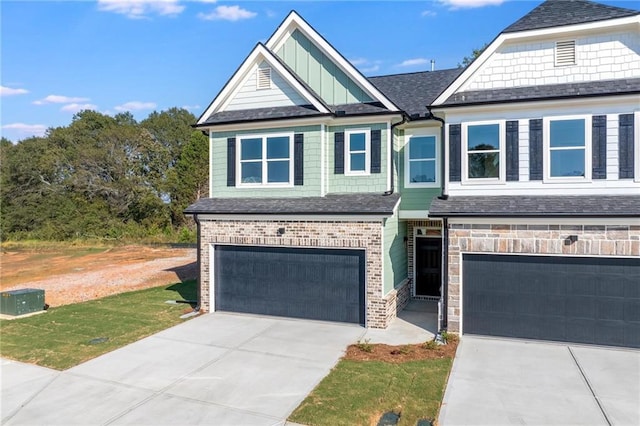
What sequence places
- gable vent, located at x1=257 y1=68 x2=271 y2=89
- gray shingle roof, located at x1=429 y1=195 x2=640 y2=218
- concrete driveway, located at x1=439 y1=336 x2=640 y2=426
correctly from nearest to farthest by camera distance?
concrete driveway, located at x1=439 y1=336 x2=640 y2=426 → gray shingle roof, located at x1=429 y1=195 x2=640 y2=218 → gable vent, located at x1=257 y1=68 x2=271 y2=89

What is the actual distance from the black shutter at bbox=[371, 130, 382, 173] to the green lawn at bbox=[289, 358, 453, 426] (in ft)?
18.7

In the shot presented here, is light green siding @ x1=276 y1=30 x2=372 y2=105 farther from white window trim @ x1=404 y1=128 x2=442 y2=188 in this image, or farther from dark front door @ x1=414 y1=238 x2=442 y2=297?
dark front door @ x1=414 y1=238 x2=442 y2=297

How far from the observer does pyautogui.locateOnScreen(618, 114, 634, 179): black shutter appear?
9.84 m

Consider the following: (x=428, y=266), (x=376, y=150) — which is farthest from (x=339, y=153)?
(x=428, y=266)

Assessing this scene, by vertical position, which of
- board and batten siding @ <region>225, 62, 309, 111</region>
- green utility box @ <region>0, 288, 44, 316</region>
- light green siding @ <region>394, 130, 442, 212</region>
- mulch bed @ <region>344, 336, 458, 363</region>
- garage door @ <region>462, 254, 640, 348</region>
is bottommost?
mulch bed @ <region>344, 336, 458, 363</region>

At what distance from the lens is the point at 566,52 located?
1062cm

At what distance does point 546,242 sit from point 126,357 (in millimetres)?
10121

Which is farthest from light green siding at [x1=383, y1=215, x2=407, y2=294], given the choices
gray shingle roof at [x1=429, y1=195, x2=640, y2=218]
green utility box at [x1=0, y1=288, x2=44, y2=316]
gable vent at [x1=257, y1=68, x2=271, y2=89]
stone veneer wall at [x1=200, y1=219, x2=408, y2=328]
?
green utility box at [x1=0, y1=288, x2=44, y2=316]

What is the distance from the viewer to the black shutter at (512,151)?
1066 centimetres

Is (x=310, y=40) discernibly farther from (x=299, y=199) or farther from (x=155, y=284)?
(x=155, y=284)

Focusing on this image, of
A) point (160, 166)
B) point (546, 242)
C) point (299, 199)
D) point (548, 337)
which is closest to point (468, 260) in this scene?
point (546, 242)

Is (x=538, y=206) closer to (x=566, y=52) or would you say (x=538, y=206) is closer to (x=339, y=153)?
(x=566, y=52)

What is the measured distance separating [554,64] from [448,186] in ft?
13.3

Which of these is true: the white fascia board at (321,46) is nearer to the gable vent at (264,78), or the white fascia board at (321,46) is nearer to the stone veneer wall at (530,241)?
the gable vent at (264,78)
